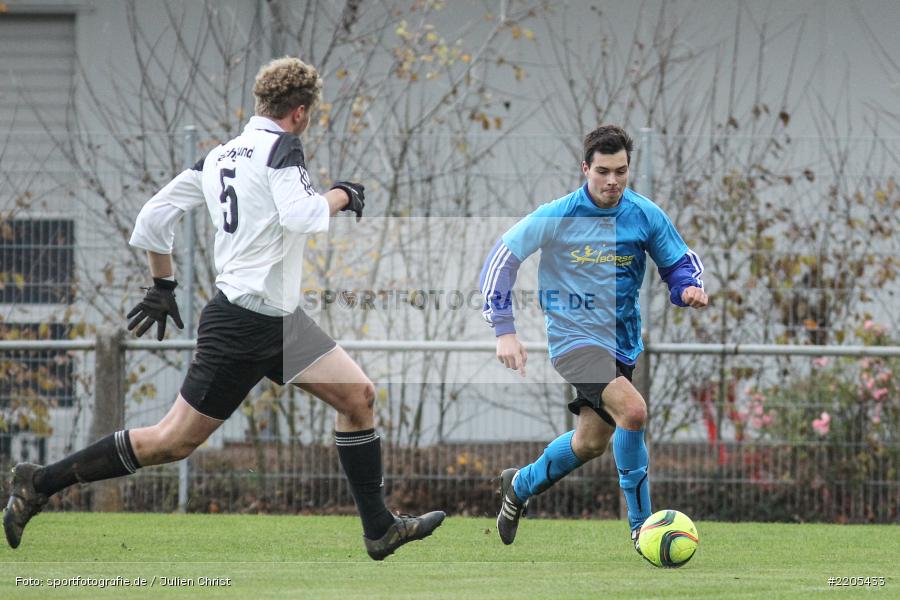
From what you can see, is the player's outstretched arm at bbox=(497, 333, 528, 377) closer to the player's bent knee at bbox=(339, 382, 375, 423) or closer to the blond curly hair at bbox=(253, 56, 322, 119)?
the player's bent knee at bbox=(339, 382, 375, 423)

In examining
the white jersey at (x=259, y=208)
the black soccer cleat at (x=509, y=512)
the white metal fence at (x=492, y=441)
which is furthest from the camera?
the white metal fence at (x=492, y=441)

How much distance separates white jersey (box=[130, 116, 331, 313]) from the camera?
5.59 meters

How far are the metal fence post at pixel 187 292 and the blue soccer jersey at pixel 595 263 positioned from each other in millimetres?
3377

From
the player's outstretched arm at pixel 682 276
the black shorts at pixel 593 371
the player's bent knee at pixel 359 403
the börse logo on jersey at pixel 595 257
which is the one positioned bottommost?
the player's bent knee at pixel 359 403

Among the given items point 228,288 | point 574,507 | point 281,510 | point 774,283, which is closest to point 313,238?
point 281,510

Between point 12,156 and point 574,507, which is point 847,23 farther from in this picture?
point 12,156

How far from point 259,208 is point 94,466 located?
4.39ft

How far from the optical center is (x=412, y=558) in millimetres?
6688

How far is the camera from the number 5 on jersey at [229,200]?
5680mm

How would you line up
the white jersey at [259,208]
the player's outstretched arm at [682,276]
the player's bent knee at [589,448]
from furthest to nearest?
the player's bent knee at [589,448], the player's outstretched arm at [682,276], the white jersey at [259,208]

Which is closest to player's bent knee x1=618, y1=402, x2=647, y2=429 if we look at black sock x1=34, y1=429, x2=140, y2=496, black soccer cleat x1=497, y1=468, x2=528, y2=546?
black soccer cleat x1=497, y1=468, x2=528, y2=546

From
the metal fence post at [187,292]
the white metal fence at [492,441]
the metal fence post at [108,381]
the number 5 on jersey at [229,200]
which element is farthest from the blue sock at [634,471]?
the metal fence post at [108,381]

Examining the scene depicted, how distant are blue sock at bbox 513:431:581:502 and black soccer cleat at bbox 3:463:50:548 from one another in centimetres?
230

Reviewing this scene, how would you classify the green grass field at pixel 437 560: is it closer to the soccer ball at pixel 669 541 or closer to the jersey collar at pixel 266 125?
the soccer ball at pixel 669 541
